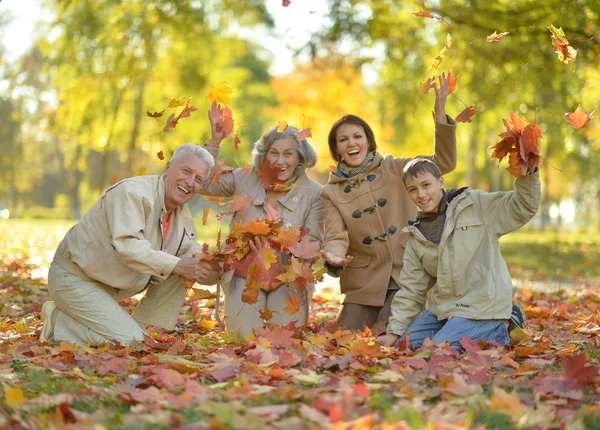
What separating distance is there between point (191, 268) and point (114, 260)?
524 mm

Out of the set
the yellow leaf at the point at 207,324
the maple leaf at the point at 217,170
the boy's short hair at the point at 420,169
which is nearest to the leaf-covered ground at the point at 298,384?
the yellow leaf at the point at 207,324

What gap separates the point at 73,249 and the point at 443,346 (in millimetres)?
2521

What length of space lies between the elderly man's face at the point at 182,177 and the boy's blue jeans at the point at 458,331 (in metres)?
1.76

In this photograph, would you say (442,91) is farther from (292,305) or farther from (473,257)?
(292,305)

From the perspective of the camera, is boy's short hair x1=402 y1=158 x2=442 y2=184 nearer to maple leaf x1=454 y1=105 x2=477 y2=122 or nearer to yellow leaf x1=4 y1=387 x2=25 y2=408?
maple leaf x1=454 y1=105 x2=477 y2=122

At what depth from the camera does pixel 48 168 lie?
50594 millimetres

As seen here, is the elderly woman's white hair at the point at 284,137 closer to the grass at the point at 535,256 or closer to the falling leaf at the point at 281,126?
the falling leaf at the point at 281,126

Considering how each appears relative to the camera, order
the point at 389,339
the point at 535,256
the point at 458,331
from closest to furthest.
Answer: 1. the point at 458,331
2. the point at 389,339
3. the point at 535,256

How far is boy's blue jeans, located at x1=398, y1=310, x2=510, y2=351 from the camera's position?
4.64m

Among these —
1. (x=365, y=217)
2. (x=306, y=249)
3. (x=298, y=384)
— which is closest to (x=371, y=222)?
(x=365, y=217)

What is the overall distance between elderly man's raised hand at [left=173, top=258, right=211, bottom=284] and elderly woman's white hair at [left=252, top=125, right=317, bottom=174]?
1.35 meters

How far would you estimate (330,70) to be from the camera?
15.3 meters

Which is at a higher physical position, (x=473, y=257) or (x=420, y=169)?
(x=420, y=169)

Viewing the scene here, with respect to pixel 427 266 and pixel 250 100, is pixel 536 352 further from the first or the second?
pixel 250 100
